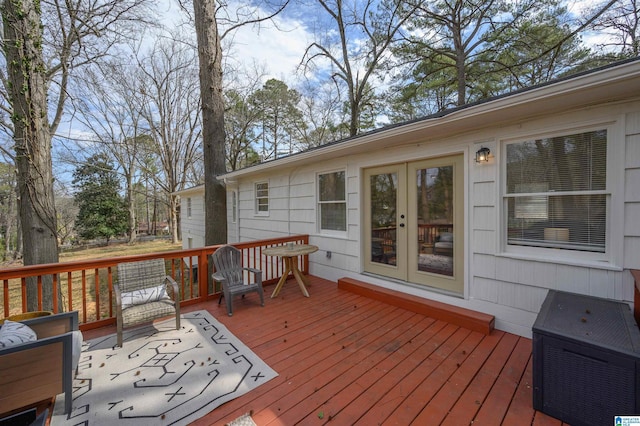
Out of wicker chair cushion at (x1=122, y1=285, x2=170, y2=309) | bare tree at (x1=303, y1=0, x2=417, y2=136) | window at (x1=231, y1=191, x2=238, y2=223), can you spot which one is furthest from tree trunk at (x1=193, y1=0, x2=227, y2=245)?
bare tree at (x1=303, y1=0, x2=417, y2=136)

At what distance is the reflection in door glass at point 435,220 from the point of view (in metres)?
3.42

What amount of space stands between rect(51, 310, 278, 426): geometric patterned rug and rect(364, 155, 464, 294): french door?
242 cm

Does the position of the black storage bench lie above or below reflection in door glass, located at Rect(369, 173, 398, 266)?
below

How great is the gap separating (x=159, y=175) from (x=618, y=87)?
23.4 m

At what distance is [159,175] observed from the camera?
795 inches

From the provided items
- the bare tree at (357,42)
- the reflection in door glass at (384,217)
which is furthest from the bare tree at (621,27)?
the reflection in door glass at (384,217)

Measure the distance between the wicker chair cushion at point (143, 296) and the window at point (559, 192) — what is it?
410cm

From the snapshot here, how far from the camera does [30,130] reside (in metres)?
3.15

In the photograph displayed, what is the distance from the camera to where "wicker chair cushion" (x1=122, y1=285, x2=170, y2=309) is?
293 cm

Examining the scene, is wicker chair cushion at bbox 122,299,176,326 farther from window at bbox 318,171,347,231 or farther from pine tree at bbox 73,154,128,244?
pine tree at bbox 73,154,128,244

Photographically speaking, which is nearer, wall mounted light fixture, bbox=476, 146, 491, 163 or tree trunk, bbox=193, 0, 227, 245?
wall mounted light fixture, bbox=476, 146, 491, 163

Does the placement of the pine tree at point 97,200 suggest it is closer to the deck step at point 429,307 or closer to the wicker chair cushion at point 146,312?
the wicker chair cushion at point 146,312

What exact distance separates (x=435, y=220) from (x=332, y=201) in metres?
1.97

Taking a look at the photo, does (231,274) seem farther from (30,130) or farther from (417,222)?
(30,130)
